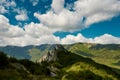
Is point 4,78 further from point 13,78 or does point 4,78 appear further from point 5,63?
point 5,63

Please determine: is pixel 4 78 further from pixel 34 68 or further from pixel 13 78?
pixel 34 68

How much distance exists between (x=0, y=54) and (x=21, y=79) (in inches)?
1655

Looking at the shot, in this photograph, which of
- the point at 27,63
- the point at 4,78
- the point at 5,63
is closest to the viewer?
the point at 4,78

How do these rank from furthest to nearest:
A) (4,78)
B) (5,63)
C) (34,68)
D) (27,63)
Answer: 1. (27,63)
2. (34,68)
3. (5,63)
4. (4,78)

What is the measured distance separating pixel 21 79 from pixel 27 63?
81.3m

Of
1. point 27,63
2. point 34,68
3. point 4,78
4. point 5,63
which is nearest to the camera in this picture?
point 4,78

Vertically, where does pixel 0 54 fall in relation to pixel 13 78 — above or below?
above

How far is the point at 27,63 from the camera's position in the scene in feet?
472

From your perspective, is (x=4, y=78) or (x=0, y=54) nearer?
(x=4, y=78)

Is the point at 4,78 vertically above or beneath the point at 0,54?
beneath

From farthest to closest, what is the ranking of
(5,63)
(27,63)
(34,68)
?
(27,63)
(34,68)
(5,63)

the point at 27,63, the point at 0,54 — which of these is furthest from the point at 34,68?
the point at 0,54

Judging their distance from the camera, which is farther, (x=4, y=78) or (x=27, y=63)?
(x=27, y=63)

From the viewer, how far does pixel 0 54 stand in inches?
4028
